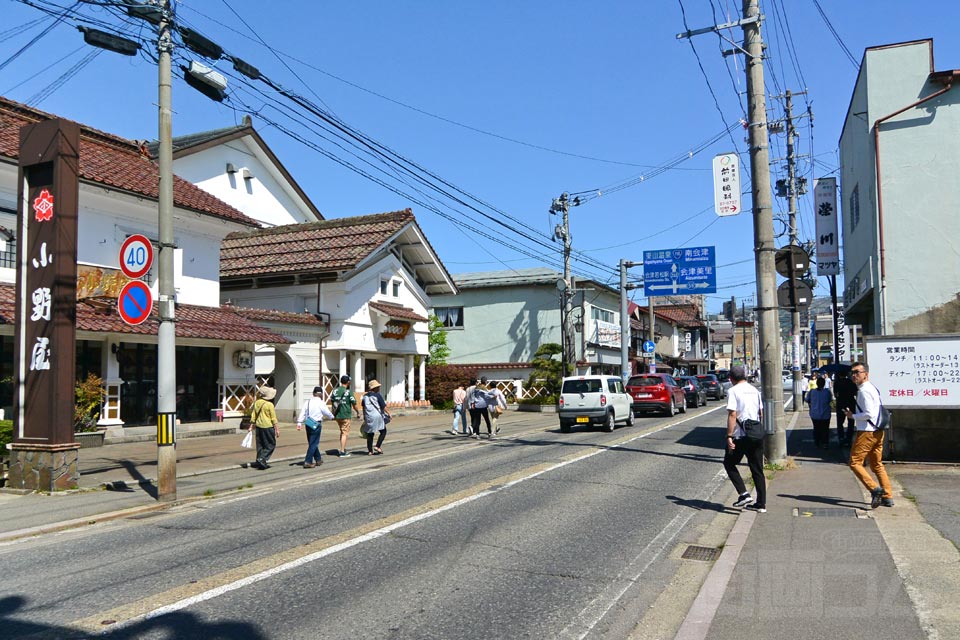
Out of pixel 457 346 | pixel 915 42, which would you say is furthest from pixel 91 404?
pixel 457 346

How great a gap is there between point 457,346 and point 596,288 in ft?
29.3

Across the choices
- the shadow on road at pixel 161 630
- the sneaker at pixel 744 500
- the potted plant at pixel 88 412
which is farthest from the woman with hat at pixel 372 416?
the shadow on road at pixel 161 630

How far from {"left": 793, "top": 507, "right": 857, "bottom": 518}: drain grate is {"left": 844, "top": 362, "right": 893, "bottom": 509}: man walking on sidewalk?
381 mm

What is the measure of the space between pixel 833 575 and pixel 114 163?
67.7 feet

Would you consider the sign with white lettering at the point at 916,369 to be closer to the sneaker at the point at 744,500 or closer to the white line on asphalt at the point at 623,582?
the sneaker at the point at 744,500

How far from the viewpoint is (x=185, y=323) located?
2077 centimetres

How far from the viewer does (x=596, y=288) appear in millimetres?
45250

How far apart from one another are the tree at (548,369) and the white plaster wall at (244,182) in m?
14.7

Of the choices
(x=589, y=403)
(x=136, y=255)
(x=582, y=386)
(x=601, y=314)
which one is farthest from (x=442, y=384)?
(x=136, y=255)

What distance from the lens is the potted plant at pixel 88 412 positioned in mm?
17766

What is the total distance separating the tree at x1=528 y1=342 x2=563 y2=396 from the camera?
3803 centimetres

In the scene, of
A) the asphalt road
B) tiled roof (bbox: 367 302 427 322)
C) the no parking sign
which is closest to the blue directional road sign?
tiled roof (bbox: 367 302 427 322)

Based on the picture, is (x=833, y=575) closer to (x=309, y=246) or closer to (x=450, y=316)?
(x=309, y=246)

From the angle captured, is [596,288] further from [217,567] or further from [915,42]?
[217,567]
